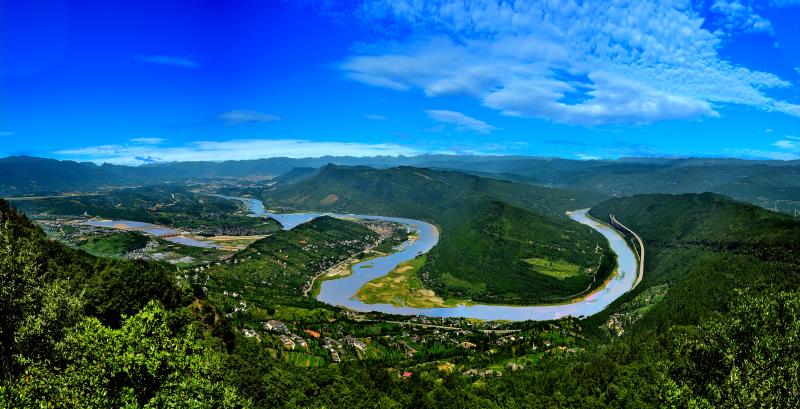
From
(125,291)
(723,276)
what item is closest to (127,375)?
(125,291)

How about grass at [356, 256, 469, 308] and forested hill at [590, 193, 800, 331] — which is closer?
forested hill at [590, 193, 800, 331]

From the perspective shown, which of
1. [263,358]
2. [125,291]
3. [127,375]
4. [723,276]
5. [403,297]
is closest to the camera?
[127,375]

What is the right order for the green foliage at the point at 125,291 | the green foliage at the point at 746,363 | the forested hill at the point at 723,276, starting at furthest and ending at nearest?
the forested hill at the point at 723,276
the green foliage at the point at 125,291
the green foliage at the point at 746,363

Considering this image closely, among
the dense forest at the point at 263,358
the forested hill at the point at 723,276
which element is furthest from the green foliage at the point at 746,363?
the forested hill at the point at 723,276

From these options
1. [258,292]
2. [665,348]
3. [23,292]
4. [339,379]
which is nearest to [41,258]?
[23,292]

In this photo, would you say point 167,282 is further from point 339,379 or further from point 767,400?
point 767,400

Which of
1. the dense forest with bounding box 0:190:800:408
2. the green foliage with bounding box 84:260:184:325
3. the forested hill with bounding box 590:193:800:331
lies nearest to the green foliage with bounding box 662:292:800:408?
the dense forest with bounding box 0:190:800:408

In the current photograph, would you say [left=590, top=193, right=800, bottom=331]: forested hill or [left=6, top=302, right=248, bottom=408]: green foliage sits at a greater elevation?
[left=6, top=302, right=248, bottom=408]: green foliage

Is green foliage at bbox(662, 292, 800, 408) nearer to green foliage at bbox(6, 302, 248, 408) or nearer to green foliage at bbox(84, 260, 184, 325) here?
green foliage at bbox(6, 302, 248, 408)

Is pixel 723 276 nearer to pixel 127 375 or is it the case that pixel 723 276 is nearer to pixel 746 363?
pixel 746 363

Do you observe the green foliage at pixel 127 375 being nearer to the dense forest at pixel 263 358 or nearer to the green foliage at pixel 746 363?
the dense forest at pixel 263 358

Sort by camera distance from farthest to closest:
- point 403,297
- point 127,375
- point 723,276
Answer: point 403,297
point 723,276
point 127,375
